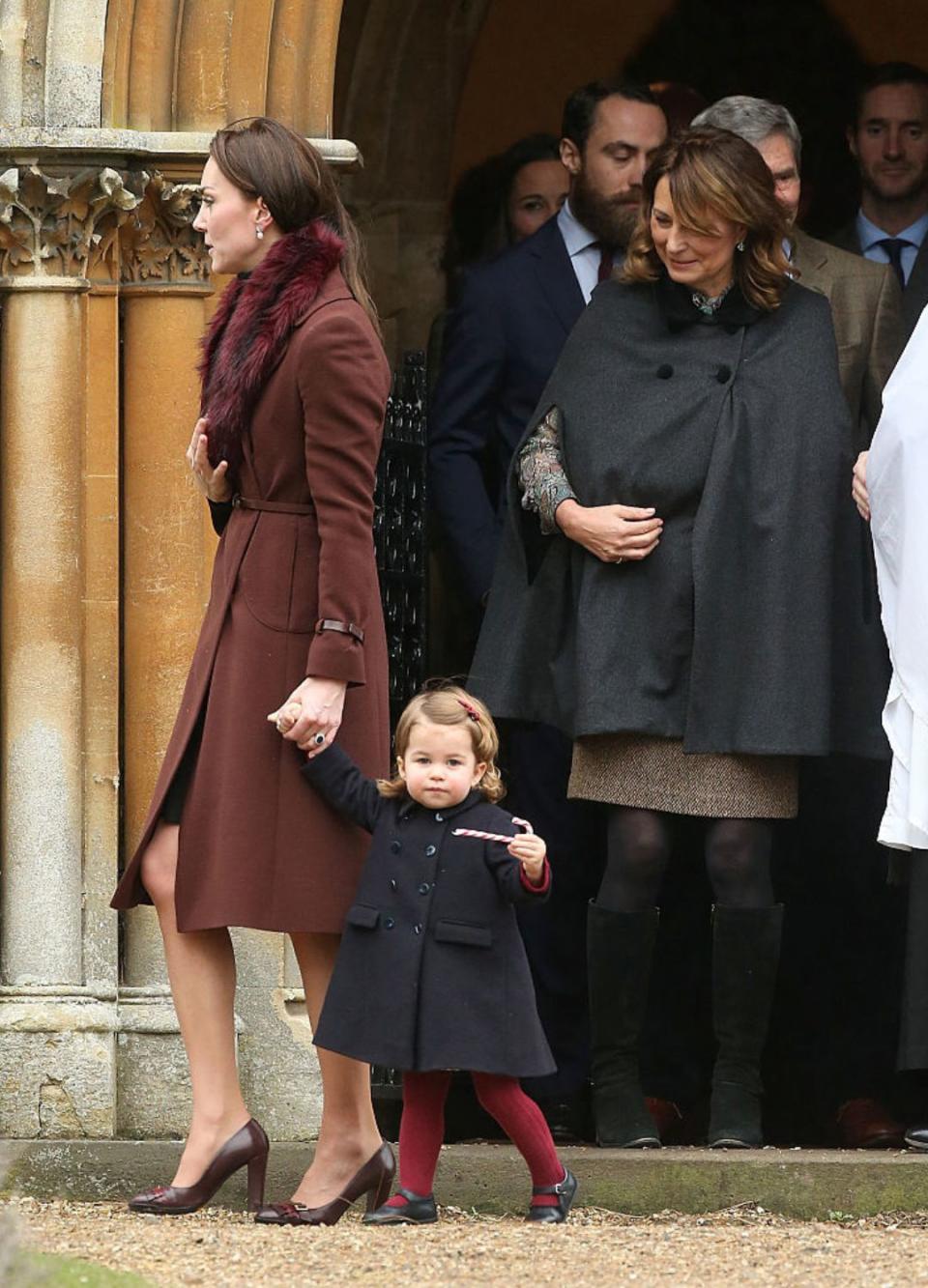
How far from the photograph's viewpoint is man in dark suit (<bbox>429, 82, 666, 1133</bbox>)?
6.68m

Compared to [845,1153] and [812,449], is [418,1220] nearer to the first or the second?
[845,1153]

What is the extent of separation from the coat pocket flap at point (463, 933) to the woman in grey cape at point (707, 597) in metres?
0.63

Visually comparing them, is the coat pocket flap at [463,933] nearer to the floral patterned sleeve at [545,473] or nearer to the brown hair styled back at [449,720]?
the brown hair styled back at [449,720]

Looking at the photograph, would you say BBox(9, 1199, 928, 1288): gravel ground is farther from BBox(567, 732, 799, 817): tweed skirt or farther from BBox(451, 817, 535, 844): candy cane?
BBox(567, 732, 799, 817): tweed skirt

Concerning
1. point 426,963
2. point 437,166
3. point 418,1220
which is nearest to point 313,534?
point 426,963

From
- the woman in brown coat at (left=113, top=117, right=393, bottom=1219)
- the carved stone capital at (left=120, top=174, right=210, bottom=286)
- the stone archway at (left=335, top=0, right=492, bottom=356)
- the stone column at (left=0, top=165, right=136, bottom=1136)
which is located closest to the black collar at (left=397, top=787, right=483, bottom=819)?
the woman in brown coat at (left=113, top=117, right=393, bottom=1219)

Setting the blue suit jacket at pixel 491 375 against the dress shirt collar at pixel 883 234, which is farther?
the dress shirt collar at pixel 883 234

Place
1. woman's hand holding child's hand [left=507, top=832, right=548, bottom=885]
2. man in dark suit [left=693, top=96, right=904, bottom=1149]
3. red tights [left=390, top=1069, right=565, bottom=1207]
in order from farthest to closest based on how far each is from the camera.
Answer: man in dark suit [left=693, top=96, right=904, bottom=1149]
red tights [left=390, top=1069, right=565, bottom=1207]
woman's hand holding child's hand [left=507, top=832, right=548, bottom=885]

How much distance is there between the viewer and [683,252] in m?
6.05

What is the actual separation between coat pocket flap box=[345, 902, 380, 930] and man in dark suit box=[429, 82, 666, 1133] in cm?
136

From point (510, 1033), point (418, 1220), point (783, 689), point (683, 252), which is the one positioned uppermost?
point (683, 252)

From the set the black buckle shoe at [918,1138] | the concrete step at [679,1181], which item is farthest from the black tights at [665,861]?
the black buckle shoe at [918,1138]

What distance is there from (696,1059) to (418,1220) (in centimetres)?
158

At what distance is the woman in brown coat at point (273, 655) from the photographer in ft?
17.6
